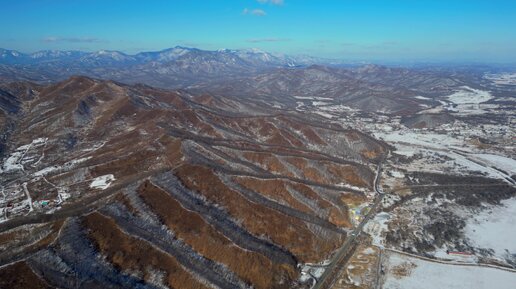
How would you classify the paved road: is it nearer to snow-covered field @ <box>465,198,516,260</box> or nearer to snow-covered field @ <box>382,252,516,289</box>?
snow-covered field @ <box>382,252,516,289</box>

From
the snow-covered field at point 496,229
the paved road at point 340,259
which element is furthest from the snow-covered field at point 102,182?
the snow-covered field at point 496,229

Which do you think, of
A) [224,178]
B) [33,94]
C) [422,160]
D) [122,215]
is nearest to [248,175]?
[224,178]

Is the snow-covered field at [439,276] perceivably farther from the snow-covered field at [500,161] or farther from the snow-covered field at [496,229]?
the snow-covered field at [500,161]

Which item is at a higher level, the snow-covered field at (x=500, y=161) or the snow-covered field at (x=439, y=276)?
the snow-covered field at (x=500, y=161)

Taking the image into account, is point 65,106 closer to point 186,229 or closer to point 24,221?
point 24,221

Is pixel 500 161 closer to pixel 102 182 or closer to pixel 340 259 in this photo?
pixel 340 259

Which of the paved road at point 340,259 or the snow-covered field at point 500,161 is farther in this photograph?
the snow-covered field at point 500,161

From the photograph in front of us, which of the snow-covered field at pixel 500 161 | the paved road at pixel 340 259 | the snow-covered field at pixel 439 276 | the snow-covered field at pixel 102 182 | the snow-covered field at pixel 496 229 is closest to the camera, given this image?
the paved road at pixel 340 259
